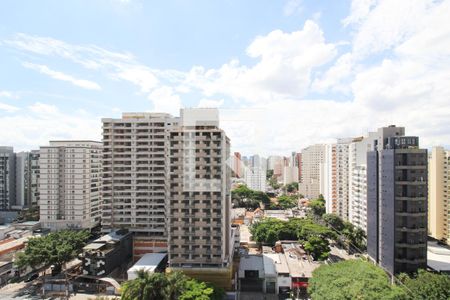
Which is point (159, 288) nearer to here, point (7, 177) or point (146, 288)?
point (146, 288)

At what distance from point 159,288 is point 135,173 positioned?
54.8 feet

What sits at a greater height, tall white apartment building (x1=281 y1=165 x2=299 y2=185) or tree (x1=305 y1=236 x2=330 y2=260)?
tall white apartment building (x1=281 y1=165 x2=299 y2=185)

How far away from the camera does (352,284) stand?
693 inches

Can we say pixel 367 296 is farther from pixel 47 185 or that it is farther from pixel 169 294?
pixel 47 185

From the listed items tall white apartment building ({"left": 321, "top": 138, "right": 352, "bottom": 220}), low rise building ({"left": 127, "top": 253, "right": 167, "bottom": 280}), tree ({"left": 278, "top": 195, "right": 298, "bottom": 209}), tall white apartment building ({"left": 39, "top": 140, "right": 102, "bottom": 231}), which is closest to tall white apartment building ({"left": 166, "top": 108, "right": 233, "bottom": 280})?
low rise building ({"left": 127, "top": 253, "right": 167, "bottom": 280})

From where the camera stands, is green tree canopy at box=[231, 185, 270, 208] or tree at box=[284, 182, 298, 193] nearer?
green tree canopy at box=[231, 185, 270, 208]

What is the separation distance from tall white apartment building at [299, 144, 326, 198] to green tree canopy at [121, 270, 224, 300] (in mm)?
61861

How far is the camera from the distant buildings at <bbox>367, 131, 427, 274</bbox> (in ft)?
78.7

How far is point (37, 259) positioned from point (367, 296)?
83.8ft

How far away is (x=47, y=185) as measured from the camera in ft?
127

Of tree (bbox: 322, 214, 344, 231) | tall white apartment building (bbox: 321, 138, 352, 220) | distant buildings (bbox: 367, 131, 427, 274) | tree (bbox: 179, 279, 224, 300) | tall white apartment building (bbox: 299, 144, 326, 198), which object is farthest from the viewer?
tall white apartment building (bbox: 299, 144, 326, 198)

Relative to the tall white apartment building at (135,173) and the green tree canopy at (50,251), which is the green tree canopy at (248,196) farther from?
the green tree canopy at (50,251)

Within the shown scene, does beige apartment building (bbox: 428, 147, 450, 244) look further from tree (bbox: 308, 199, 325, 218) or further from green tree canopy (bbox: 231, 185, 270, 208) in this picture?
green tree canopy (bbox: 231, 185, 270, 208)

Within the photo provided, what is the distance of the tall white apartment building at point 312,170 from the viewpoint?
249ft
